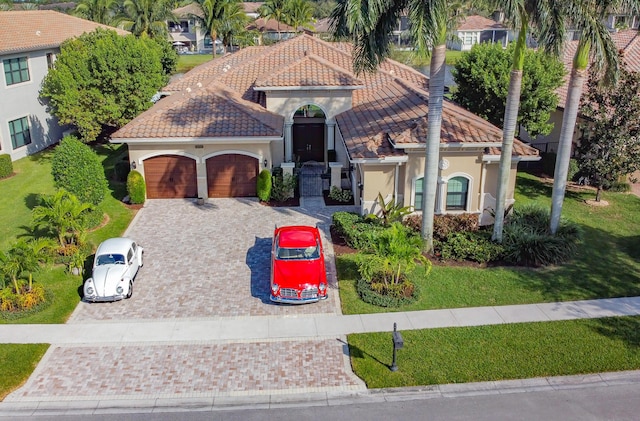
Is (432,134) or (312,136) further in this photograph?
(312,136)

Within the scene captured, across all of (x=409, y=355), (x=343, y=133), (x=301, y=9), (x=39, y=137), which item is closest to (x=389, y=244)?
(x=409, y=355)

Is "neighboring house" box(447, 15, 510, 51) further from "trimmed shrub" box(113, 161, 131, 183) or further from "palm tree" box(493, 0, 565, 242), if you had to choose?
"palm tree" box(493, 0, 565, 242)

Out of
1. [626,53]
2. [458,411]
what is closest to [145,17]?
[626,53]

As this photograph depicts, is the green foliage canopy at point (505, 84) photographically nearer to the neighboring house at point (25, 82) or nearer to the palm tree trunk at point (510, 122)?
the palm tree trunk at point (510, 122)

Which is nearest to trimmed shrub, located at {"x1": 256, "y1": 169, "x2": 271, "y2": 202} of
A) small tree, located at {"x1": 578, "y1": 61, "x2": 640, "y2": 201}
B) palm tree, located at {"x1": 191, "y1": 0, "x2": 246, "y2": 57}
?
small tree, located at {"x1": 578, "y1": 61, "x2": 640, "y2": 201}

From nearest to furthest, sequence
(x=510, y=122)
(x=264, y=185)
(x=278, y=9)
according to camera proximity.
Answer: (x=510, y=122), (x=264, y=185), (x=278, y=9)

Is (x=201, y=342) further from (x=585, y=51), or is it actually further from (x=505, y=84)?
(x=505, y=84)

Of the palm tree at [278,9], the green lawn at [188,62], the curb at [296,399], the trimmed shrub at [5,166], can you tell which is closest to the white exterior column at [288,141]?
the trimmed shrub at [5,166]
